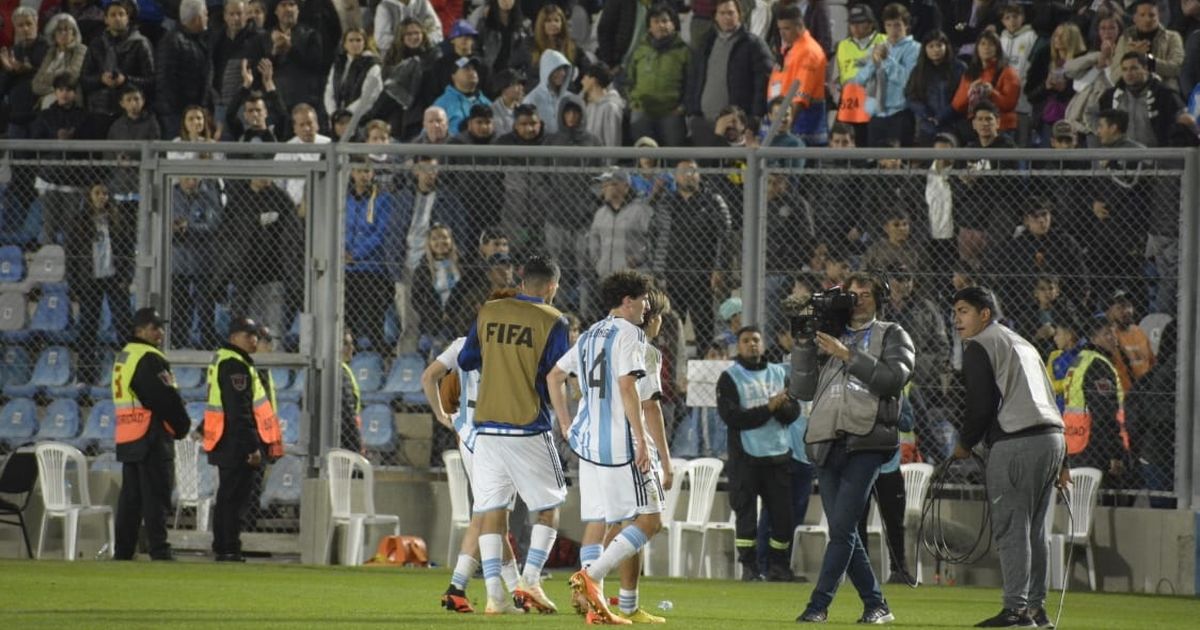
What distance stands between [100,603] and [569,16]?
11.9m

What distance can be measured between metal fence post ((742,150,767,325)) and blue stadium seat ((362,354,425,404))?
2.76 m

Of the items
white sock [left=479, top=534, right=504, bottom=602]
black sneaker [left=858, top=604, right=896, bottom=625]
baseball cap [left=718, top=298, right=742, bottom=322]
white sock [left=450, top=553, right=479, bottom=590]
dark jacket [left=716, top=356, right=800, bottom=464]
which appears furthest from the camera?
baseball cap [left=718, top=298, right=742, bottom=322]

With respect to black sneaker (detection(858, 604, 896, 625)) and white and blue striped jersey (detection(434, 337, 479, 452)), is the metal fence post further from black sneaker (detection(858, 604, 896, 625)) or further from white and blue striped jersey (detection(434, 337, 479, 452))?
black sneaker (detection(858, 604, 896, 625))

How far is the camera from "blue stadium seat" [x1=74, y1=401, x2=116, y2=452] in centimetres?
1789

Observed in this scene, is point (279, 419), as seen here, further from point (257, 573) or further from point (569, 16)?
point (569, 16)

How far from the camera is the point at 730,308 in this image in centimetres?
1659

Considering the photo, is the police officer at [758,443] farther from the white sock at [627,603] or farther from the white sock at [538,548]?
the white sock at [627,603]

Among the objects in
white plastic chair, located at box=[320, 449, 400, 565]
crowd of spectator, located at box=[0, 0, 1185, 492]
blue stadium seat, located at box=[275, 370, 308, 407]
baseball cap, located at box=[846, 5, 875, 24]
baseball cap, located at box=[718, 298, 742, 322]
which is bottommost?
white plastic chair, located at box=[320, 449, 400, 565]

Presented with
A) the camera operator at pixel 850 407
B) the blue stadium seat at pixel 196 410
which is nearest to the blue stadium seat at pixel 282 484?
the blue stadium seat at pixel 196 410

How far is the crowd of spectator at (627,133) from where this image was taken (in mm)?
15961

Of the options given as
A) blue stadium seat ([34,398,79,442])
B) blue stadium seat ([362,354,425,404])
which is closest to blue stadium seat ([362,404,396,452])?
blue stadium seat ([362,354,425,404])

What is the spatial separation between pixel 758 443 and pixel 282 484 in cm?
439

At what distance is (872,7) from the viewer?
21188 millimetres

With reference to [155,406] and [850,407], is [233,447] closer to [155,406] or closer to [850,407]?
[155,406]
